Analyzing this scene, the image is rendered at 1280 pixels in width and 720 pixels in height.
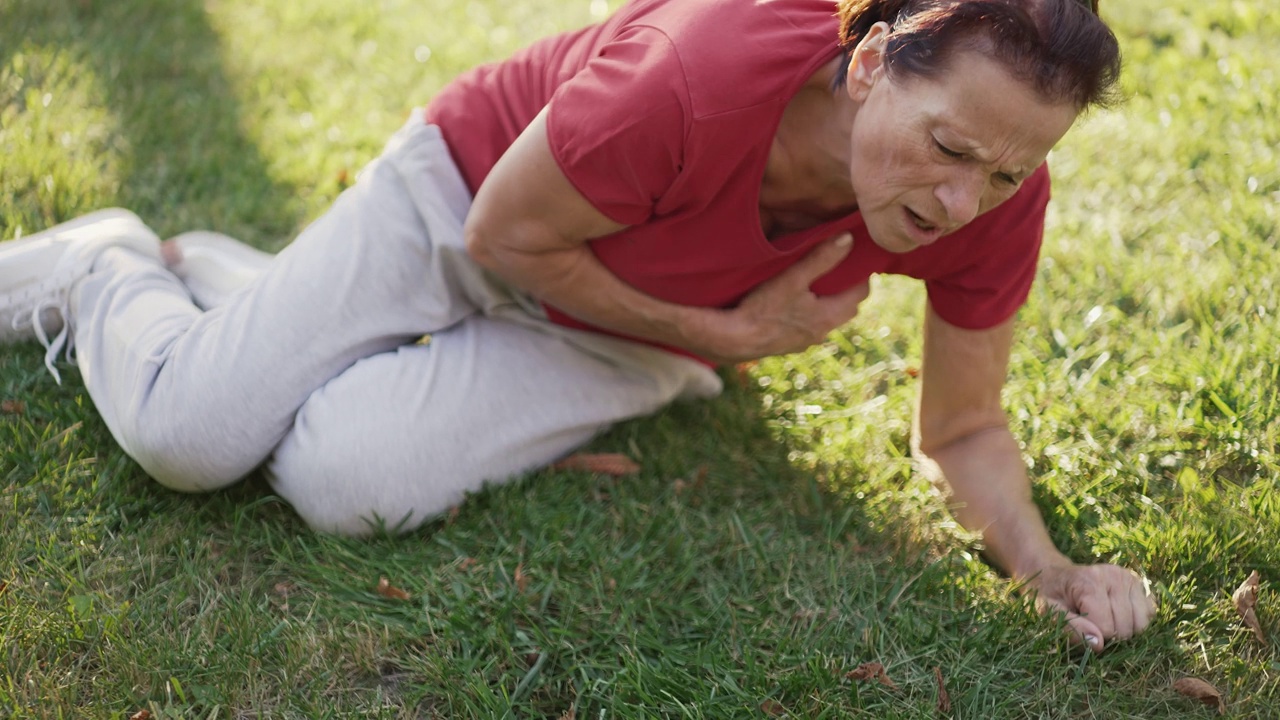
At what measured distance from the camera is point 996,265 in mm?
2295

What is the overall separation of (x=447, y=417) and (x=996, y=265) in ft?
3.82

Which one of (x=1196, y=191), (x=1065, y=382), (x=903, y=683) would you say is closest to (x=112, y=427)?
(x=903, y=683)

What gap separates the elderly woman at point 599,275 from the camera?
191 centimetres

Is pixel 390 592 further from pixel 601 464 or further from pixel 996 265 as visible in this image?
pixel 996 265

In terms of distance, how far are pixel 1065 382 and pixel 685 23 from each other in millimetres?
1406

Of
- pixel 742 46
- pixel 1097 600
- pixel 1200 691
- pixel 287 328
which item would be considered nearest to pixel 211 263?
pixel 287 328

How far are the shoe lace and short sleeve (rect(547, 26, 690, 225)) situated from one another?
141 centimetres

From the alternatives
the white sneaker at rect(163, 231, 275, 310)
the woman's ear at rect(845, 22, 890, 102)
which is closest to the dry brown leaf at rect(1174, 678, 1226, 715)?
the woman's ear at rect(845, 22, 890, 102)

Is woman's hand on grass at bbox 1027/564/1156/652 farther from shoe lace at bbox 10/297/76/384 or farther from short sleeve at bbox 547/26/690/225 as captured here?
shoe lace at bbox 10/297/76/384

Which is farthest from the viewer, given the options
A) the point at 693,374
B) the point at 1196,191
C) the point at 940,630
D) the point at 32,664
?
the point at 1196,191

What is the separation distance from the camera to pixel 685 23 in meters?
1.93

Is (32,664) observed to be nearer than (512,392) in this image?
Yes

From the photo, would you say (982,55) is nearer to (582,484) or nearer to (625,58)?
(625,58)

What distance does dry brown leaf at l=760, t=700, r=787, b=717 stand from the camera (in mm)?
1912
